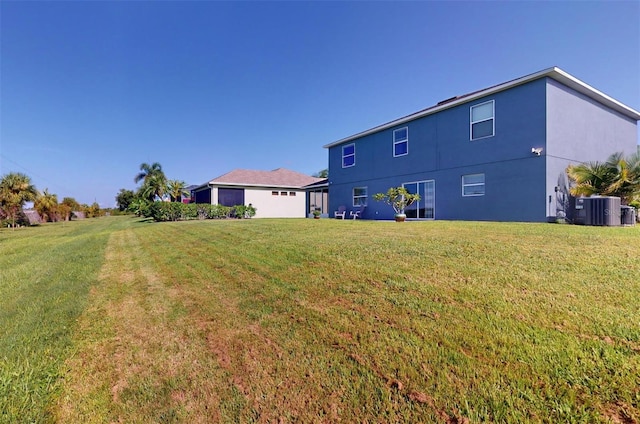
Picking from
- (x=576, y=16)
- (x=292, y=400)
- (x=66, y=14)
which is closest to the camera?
(x=292, y=400)

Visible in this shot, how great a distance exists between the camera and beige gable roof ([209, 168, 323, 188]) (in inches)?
948

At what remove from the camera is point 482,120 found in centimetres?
1205

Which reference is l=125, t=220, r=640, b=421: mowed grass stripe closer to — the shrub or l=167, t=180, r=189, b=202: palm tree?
the shrub

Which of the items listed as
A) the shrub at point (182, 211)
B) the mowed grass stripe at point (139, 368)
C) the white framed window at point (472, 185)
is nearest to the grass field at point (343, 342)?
the mowed grass stripe at point (139, 368)

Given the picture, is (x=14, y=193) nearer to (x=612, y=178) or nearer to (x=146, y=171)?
(x=146, y=171)

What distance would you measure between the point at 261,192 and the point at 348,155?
32.5 feet

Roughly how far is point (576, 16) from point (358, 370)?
15104 millimetres

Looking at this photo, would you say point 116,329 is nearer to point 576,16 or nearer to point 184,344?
point 184,344

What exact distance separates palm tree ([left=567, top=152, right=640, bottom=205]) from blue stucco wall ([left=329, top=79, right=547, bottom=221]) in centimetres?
174

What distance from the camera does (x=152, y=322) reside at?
3.07 m

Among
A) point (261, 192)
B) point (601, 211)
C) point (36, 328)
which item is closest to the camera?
point (36, 328)

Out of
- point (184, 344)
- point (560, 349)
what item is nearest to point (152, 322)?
point (184, 344)

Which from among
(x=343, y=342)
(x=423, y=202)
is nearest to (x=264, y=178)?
(x=423, y=202)

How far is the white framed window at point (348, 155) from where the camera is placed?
18844 millimetres
